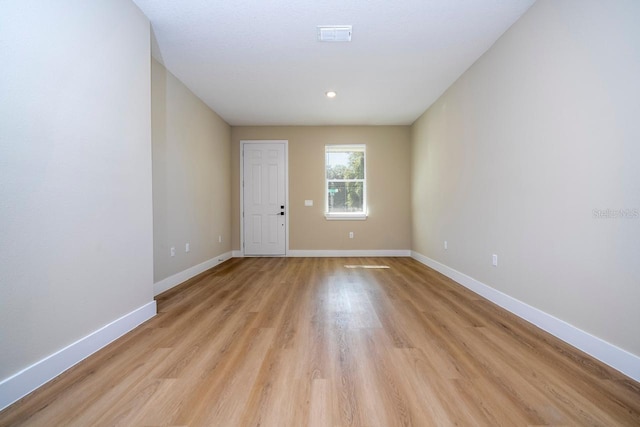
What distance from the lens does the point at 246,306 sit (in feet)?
8.76

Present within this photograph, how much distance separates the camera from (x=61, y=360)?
157 cm

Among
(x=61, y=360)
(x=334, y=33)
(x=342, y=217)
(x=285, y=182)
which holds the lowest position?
(x=61, y=360)

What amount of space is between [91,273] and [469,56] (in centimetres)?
404

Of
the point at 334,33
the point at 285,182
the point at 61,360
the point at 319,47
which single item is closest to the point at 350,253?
the point at 285,182

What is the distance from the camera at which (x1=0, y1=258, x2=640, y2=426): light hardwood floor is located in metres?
1.23

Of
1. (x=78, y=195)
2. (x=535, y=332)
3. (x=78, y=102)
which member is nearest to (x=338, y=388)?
(x=535, y=332)

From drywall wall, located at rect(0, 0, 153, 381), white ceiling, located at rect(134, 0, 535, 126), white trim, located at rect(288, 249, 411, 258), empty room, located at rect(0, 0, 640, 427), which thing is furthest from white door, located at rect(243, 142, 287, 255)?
drywall wall, located at rect(0, 0, 153, 381)

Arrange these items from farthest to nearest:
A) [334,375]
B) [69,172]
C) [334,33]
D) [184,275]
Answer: [184,275] < [334,33] < [69,172] < [334,375]

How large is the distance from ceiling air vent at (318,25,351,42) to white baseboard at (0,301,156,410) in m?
2.99

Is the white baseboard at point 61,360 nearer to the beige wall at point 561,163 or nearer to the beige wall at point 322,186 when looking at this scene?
the beige wall at point 561,163

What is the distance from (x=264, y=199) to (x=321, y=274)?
90.7 inches

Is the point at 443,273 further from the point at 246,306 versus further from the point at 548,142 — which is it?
the point at 246,306

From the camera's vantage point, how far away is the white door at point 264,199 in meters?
5.59

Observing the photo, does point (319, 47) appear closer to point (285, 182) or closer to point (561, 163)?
point (561, 163)
